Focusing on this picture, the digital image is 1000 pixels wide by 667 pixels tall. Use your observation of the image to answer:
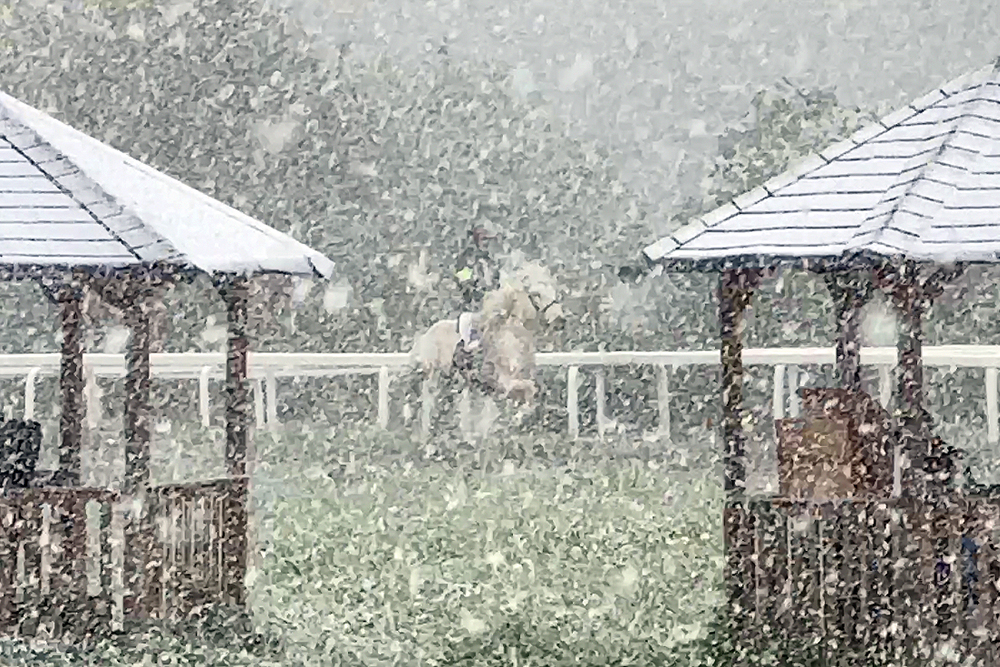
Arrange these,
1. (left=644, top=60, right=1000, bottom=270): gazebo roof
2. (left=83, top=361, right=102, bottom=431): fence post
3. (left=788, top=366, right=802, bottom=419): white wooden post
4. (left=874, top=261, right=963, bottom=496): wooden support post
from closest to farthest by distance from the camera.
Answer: (left=644, top=60, right=1000, bottom=270): gazebo roof, (left=874, top=261, right=963, bottom=496): wooden support post, (left=788, top=366, right=802, bottom=419): white wooden post, (left=83, top=361, right=102, bottom=431): fence post

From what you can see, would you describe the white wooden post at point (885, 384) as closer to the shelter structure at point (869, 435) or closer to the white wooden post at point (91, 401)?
the shelter structure at point (869, 435)

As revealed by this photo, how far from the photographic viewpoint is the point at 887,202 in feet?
8.00

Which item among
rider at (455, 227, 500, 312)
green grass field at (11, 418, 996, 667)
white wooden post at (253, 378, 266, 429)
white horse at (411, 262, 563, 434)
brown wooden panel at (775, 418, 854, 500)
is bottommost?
green grass field at (11, 418, 996, 667)

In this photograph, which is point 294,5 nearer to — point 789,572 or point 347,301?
point 347,301

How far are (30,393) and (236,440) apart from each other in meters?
0.74

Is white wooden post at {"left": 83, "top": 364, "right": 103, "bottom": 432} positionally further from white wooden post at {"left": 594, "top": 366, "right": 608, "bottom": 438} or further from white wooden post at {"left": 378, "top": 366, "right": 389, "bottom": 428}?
white wooden post at {"left": 594, "top": 366, "right": 608, "bottom": 438}

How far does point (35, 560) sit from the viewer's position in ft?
8.52

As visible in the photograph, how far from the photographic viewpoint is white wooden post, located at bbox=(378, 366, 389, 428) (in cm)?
339

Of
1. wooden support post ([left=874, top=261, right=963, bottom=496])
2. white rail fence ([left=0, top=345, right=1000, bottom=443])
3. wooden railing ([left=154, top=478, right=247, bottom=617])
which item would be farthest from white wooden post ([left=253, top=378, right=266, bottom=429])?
wooden support post ([left=874, top=261, right=963, bottom=496])

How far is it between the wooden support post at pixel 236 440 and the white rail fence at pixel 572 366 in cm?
33

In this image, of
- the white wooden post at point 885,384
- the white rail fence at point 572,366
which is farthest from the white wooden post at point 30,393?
the white wooden post at point 885,384

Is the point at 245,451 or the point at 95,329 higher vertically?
the point at 95,329

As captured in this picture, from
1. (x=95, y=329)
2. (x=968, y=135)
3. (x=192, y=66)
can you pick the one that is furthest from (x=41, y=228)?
(x=968, y=135)

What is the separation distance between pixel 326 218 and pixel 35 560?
1114 millimetres
